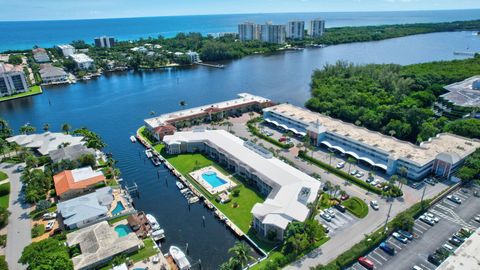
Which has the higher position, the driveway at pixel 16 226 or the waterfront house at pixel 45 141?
the waterfront house at pixel 45 141

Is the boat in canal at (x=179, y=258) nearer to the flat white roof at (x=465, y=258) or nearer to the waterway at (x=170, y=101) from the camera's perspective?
the waterway at (x=170, y=101)

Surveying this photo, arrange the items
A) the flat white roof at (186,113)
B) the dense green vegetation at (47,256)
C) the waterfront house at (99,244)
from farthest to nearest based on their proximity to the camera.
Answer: the flat white roof at (186,113) → the waterfront house at (99,244) → the dense green vegetation at (47,256)

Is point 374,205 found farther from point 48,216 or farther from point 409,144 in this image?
point 48,216

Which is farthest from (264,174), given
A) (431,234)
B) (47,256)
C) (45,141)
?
(45,141)

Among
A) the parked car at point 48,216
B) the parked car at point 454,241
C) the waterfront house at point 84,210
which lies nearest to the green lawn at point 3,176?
the parked car at point 48,216

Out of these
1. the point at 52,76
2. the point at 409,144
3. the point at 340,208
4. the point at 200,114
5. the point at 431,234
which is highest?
the point at 52,76

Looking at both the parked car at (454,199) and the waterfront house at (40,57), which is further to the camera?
the waterfront house at (40,57)

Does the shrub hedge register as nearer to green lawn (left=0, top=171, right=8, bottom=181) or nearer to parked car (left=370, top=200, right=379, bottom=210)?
parked car (left=370, top=200, right=379, bottom=210)
